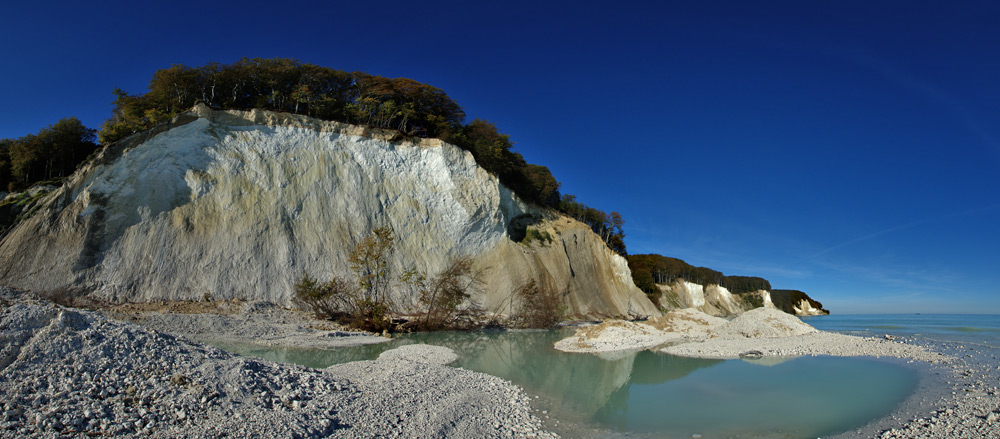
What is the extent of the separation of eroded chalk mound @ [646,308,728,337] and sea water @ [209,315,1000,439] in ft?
22.2

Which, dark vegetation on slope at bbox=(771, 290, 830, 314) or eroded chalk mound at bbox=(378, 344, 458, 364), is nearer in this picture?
eroded chalk mound at bbox=(378, 344, 458, 364)

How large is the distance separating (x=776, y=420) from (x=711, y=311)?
196ft

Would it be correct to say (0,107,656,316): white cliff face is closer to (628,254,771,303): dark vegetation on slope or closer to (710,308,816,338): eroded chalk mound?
(710,308,816,338): eroded chalk mound

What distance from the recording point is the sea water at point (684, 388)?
7.87m

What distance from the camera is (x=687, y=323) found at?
24.0m

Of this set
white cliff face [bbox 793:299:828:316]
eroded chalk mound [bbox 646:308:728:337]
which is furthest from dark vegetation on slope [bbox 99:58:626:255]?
white cliff face [bbox 793:299:828:316]

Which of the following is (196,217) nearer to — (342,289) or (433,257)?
(342,289)

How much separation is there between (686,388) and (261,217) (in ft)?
72.4

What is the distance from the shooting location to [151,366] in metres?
6.84

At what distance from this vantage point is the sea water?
7871mm

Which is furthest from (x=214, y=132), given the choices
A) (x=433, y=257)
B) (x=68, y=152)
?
(x=433, y=257)

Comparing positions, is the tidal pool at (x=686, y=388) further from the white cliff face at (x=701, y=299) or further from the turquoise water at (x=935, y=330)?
the white cliff face at (x=701, y=299)

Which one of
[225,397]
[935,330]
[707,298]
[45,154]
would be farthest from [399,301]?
[707,298]

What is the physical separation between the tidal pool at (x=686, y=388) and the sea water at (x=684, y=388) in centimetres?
2
